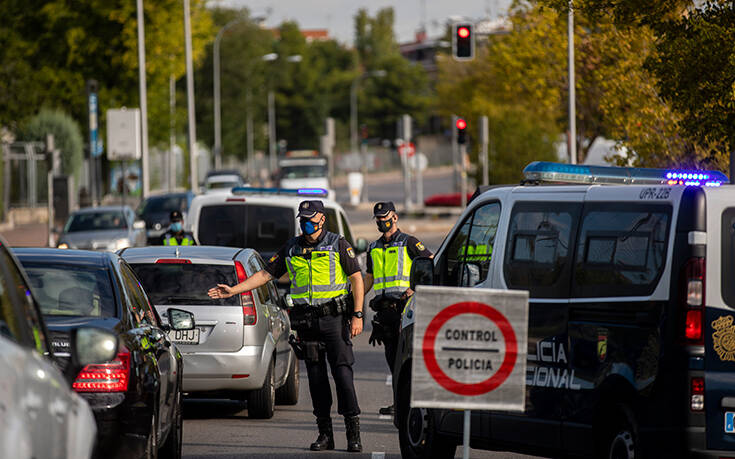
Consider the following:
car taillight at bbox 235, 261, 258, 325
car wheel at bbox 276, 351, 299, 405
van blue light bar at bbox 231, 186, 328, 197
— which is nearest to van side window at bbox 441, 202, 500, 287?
car taillight at bbox 235, 261, 258, 325

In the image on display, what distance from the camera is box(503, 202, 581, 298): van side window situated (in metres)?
8.38

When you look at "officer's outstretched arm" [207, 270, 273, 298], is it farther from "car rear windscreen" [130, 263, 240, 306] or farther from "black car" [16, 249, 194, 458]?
"black car" [16, 249, 194, 458]

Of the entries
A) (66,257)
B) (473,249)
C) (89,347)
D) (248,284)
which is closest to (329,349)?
(248,284)

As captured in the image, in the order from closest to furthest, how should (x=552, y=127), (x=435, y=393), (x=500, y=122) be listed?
(x=435, y=393) < (x=500, y=122) < (x=552, y=127)

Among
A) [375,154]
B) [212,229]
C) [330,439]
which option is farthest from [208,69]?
[330,439]

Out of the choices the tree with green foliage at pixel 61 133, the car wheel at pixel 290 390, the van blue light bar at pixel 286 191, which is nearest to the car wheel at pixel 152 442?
the car wheel at pixel 290 390

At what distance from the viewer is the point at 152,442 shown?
813cm

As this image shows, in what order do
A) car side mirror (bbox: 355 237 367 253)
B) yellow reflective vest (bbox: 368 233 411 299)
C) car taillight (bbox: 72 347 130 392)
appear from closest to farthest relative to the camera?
car taillight (bbox: 72 347 130 392) < yellow reflective vest (bbox: 368 233 411 299) < car side mirror (bbox: 355 237 367 253)

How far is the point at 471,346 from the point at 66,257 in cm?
275

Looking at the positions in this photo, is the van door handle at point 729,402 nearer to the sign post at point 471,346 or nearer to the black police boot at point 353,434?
the sign post at point 471,346

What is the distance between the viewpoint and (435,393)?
23.7ft

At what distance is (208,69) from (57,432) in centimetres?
10508

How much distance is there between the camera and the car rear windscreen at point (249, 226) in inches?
726

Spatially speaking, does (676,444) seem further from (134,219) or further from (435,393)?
(134,219)
